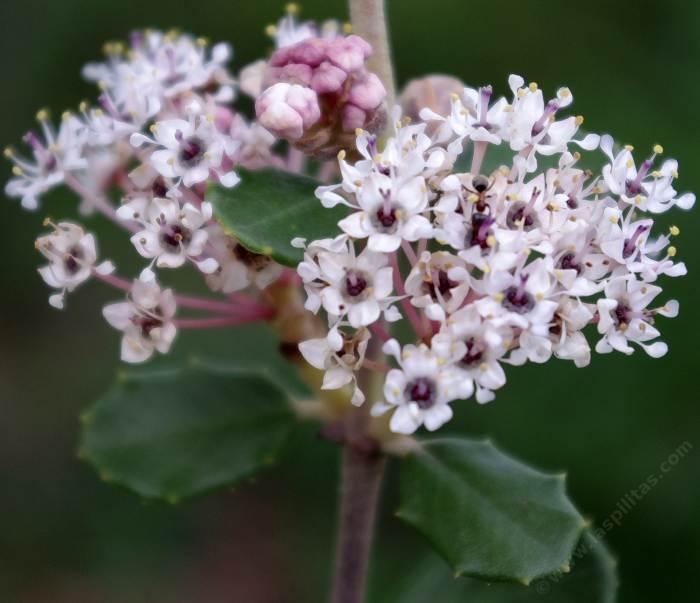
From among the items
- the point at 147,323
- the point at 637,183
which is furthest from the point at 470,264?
the point at 147,323

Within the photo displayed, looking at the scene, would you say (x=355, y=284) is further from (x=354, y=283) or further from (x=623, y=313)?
(x=623, y=313)

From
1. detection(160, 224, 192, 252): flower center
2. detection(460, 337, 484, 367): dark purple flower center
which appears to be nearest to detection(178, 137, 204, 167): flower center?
detection(160, 224, 192, 252): flower center

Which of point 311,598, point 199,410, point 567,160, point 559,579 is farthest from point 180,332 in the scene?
point 567,160

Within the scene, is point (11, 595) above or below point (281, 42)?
below

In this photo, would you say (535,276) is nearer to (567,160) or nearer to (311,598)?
(567,160)

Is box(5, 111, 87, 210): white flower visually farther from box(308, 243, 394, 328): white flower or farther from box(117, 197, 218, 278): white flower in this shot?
box(308, 243, 394, 328): white flower

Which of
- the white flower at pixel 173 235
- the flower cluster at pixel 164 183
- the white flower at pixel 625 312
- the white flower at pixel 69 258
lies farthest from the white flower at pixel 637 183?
the white flower at pixel 69 258
